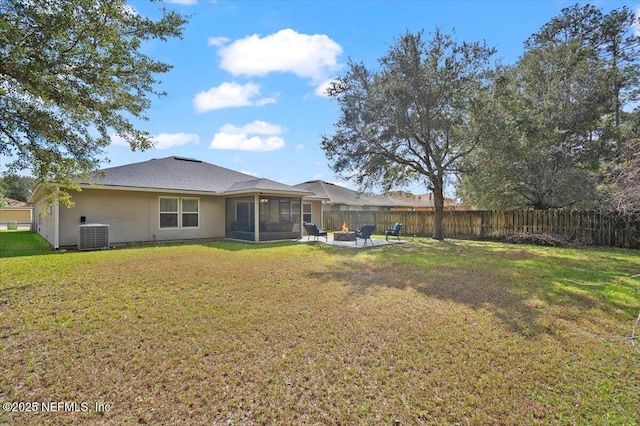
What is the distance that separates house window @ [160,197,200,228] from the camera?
46.5 feet

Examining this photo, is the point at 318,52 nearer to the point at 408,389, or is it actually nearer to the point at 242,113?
the point at 242,113

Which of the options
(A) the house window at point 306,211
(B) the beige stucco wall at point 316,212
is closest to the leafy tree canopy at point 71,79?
(A) the house window at point 306,211

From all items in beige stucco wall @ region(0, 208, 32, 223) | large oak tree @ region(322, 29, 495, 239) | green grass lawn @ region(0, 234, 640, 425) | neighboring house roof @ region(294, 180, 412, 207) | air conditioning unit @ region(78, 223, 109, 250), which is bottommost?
green grass lawn @ region(0, 234, 640, 425)

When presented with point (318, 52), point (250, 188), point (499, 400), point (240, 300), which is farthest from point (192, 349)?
point (318, 52)

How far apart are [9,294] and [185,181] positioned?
1009cm

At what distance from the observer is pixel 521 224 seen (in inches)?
576

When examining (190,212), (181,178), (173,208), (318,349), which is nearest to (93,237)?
(173,208)

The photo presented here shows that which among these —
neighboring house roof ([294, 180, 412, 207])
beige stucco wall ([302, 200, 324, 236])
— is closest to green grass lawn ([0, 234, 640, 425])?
beige stucco wall ([302, 200, 324, 236])

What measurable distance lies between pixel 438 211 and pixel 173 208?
1309 centimetres

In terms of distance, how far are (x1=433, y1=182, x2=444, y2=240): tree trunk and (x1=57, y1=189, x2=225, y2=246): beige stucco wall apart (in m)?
11.8

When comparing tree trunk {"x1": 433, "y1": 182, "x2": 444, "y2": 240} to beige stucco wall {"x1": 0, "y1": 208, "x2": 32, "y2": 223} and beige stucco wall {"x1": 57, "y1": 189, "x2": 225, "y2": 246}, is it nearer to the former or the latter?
beige stucco wall {"x1": 57, "y1": 189, "x2": 225, "y2": 246}

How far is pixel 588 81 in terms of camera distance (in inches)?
552

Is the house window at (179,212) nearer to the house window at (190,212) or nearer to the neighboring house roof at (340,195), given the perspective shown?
the house window at (190,212)

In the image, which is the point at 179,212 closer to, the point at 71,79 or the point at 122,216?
the point at 122,216
